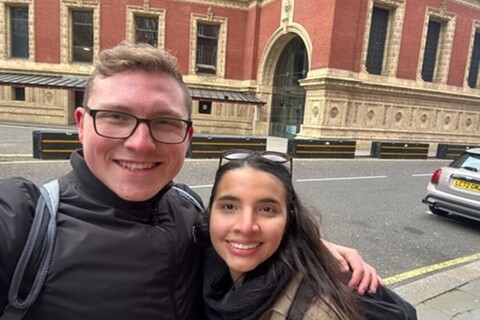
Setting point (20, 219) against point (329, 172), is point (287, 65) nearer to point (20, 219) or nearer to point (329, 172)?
point (329, 172)

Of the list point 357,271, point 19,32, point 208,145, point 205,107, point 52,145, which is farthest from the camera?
point 205,107

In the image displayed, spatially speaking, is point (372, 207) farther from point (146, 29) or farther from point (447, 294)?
point (146, 29)

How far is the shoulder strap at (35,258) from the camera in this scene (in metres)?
0.99

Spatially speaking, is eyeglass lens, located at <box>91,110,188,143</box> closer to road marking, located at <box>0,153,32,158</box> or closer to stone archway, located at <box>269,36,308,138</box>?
road marking, located at <box>0,153,32,158</box>

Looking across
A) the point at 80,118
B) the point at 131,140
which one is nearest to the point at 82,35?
the point at 80,118

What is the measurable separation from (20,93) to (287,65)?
1822cm

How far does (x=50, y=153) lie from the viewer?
10.2m

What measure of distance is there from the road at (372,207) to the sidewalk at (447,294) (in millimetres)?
399

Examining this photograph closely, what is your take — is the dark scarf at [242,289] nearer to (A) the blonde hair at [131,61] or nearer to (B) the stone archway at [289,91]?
(A) the blonde hair at [131,61]

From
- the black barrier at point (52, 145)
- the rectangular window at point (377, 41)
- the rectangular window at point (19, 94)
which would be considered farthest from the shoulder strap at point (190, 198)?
the rectangular window at point (19, 94)

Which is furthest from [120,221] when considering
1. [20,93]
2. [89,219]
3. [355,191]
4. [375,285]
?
[20,93]

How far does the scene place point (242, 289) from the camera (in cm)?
137

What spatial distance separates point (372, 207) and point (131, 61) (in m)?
6.75

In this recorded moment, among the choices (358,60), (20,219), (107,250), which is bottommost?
(107,250)
